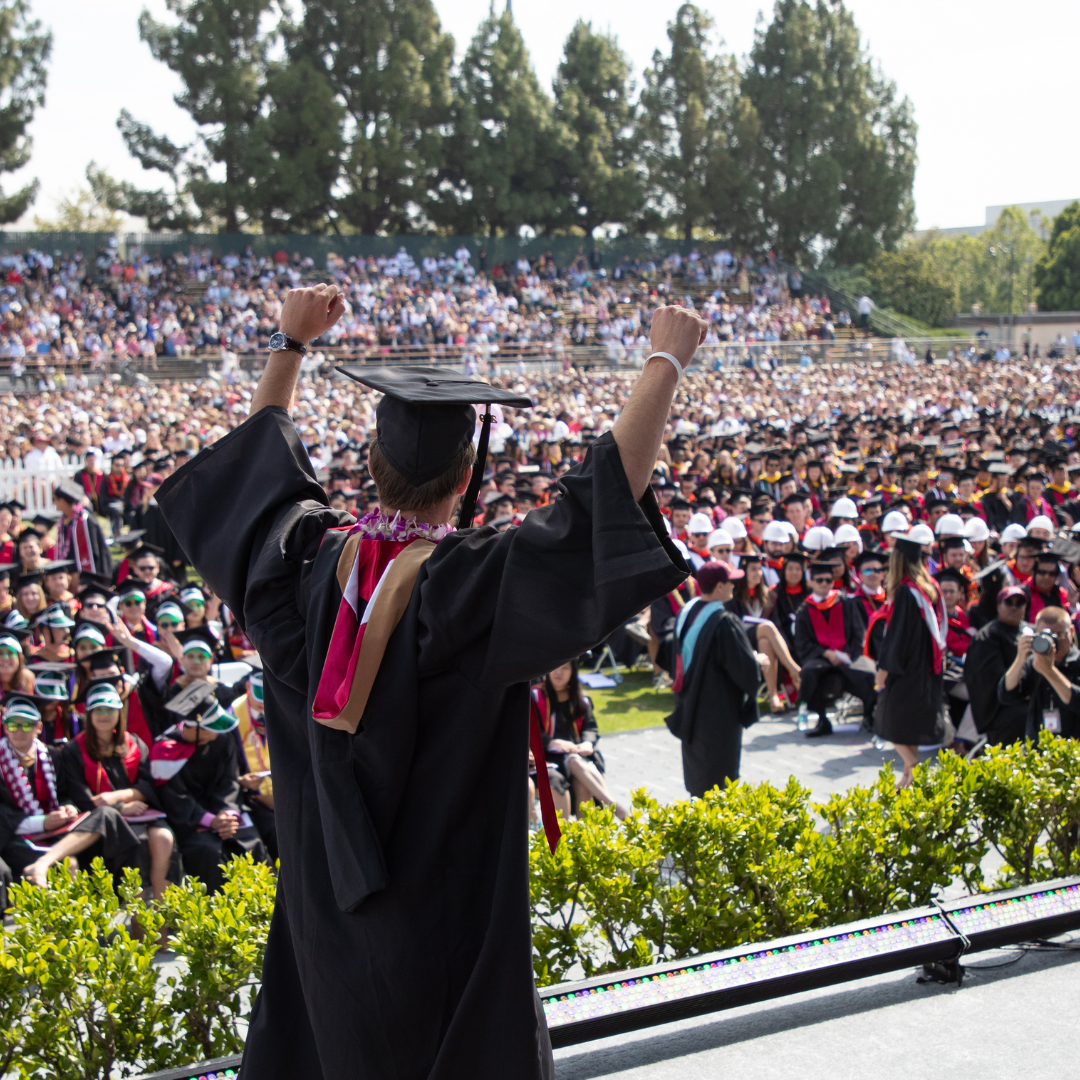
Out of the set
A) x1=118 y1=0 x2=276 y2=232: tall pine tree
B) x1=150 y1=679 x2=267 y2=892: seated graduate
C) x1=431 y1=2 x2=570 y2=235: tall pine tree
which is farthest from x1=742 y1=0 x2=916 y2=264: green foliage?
x1=150 y1=679 x2=267 y2=892: seated graduate

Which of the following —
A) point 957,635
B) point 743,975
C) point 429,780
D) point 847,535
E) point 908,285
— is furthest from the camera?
point 908,285

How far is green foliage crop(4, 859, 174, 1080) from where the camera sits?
11.0 ft

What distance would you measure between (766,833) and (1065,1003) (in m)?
1.20

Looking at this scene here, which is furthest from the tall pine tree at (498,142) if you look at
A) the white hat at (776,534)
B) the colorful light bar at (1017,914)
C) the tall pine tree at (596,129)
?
the colorful light bar at (1017,914)

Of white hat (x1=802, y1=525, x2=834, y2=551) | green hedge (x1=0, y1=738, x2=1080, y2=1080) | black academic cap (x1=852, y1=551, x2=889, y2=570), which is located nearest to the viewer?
green hedge (x1=0, y1=738, x2=1080, y2=1080)

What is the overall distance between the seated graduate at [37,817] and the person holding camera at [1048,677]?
508 cm

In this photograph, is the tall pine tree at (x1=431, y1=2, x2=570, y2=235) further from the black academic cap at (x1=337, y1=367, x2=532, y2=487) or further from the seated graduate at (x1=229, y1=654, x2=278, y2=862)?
the black academic cap at (x1=337, y1=367, x2=532, y2=487)

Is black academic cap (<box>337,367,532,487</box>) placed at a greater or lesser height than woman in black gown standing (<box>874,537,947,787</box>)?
greater

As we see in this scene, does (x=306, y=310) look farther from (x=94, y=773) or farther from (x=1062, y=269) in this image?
(x=1062, y=269)

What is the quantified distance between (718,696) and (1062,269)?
63.3 metres

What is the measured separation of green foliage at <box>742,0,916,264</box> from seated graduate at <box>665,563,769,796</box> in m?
48.6

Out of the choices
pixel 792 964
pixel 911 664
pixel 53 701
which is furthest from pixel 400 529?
pixel 911 664

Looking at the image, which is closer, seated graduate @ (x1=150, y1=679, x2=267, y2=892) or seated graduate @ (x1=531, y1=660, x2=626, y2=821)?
seated graduate @ (x1=150, y1=679, x2=267, y2=892)

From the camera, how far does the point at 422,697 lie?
6.21ft
